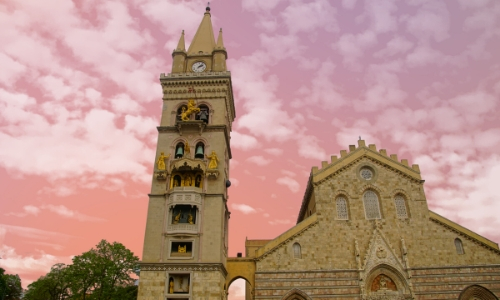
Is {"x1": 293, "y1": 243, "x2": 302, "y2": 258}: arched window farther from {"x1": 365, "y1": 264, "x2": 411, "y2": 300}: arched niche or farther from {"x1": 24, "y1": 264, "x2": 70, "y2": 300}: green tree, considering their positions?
{"x1": 24, "y1": 264, "x2": 70, "y2": 300}: green tree

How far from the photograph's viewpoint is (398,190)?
120 feet

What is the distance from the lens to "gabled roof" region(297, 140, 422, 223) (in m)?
37.5

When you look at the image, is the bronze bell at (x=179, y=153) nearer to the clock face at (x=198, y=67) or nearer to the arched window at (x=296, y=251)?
the clock face at (x=198, y=67)

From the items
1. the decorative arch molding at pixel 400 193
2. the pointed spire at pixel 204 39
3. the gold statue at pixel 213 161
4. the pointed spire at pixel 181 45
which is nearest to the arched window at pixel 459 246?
the decorative arch molding at pixel 400 193

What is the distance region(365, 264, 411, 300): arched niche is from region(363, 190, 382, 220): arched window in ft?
15.7

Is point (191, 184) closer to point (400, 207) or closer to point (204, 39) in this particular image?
point (204, 39)

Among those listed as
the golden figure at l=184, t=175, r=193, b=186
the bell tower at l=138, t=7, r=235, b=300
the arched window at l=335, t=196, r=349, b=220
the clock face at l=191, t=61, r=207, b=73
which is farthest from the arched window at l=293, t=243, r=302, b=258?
the clock face at l=191, t=61, r=207, b=73

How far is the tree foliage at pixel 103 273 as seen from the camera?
42969 millimetres

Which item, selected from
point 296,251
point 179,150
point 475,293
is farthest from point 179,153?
point 475,293

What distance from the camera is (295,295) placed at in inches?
1268

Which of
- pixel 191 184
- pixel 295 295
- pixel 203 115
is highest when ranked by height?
pixel 203 115

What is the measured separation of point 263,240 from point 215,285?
33.9m

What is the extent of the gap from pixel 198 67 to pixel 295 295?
25635mm

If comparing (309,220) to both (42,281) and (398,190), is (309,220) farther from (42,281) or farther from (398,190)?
(42,281)
